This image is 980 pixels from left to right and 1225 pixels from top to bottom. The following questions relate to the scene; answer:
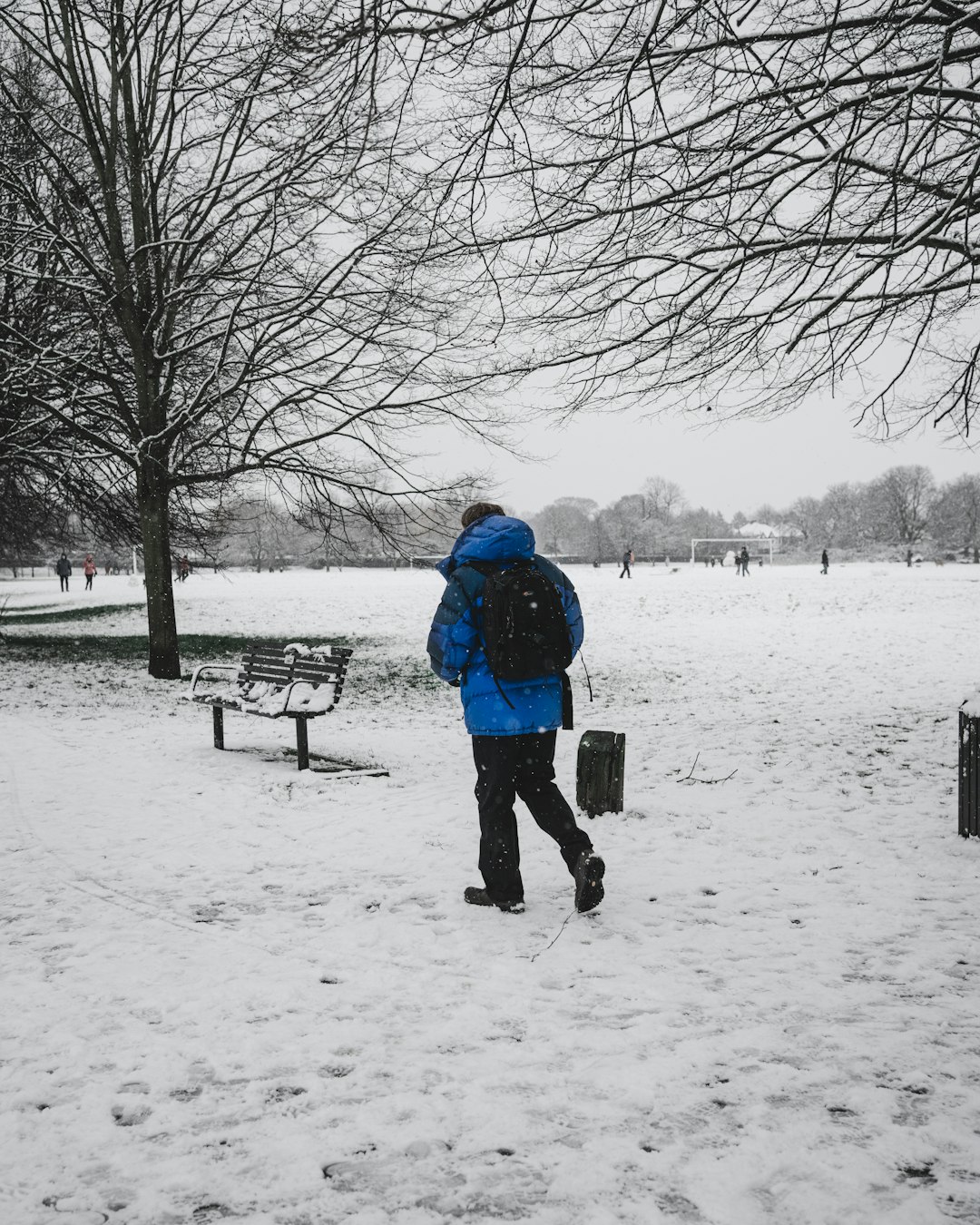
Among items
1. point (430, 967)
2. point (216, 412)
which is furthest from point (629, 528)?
point (430, 967)

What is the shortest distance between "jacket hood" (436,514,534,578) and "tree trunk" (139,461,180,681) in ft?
29.8

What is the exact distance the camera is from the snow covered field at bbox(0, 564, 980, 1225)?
7.17 ft

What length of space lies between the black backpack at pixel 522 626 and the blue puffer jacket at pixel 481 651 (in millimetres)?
60

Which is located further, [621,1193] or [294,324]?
[294,324]

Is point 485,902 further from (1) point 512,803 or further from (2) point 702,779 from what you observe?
(2) point 702,779

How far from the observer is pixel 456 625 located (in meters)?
3.76

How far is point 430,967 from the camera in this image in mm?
3445

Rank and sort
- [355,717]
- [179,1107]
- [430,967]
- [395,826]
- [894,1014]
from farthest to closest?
1. [355,717]
2. [395,826]
3. [430,967]
4. [894,1014]
5. [179,1107]

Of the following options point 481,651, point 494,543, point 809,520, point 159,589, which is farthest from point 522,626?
point 809,520

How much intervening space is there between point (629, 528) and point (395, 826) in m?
114

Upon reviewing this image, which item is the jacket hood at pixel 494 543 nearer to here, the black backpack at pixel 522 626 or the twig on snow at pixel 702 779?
the black backpack at pixel 522 626

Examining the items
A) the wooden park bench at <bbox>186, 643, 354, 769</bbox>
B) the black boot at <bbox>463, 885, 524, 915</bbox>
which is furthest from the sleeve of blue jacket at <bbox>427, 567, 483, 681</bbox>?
the wooden park bench at <bbox>186, 643, 354, 769</bbox>

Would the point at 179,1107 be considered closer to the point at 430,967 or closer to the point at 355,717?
the point at 430,967

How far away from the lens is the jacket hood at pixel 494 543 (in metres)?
3.79
